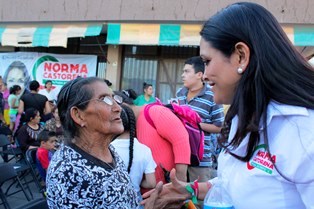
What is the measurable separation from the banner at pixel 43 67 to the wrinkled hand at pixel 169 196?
27.2 ft

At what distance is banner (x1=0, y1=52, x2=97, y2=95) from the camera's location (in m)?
10.0

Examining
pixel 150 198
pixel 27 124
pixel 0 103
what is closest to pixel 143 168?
pixel 150 198

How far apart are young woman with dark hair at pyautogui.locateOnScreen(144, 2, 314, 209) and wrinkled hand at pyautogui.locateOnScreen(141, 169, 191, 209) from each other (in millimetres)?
581

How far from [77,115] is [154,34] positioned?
7.26 m

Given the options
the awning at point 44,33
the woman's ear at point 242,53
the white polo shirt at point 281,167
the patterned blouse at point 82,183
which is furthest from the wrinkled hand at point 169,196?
the awning at point 44,33

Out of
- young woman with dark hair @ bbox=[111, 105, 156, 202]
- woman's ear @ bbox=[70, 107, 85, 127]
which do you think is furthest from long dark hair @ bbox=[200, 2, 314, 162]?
young woman with dark hair @ bbox=[111, 105, 156, 202]

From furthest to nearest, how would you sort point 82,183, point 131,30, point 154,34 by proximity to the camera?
1. point 131,30
2. point 154,34
3. point 82,183

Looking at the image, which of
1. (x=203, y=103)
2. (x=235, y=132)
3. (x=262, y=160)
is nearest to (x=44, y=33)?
(x=203, y=103)

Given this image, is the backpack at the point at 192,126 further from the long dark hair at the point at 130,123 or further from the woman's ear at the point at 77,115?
the woman's ear at the point at 77,115

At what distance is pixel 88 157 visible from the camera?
1.69 meters

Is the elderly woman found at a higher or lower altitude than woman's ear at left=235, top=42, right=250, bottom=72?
lower

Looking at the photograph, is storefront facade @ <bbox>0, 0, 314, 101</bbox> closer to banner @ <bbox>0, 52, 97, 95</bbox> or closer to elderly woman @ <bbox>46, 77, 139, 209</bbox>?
banner @ <bbox>0, 52, 97, 95</bbox>

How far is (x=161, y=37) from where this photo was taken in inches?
342

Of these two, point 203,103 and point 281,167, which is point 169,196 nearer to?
point 281,167
